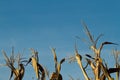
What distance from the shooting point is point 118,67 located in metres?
7.07

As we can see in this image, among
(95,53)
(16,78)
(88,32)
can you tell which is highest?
(88,32)

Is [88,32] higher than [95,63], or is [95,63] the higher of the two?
[88,32]

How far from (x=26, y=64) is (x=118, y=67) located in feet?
9.53

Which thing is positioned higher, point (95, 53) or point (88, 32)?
point (88, 32)

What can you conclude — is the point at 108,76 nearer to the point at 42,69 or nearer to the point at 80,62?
the point at 80,62

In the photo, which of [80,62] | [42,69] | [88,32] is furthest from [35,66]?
[88,32]

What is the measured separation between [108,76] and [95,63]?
0.44 metres

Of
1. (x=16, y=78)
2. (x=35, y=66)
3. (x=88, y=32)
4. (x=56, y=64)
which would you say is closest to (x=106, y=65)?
(x=88, y=32)

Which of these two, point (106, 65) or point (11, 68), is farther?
point (11, 68)

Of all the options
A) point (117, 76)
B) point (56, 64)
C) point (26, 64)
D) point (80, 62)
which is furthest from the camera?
point (26, 64)

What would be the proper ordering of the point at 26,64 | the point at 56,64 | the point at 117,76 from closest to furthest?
the point at 117,76, the point at 56,64, the point at 26,64

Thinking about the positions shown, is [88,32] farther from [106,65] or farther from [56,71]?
[56,71]

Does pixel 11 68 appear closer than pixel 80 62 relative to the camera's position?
No

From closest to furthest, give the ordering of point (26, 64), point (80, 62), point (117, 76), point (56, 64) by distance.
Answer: point (117, 76)
point (80, 62)
point (56, 64)
point (26, 64)
